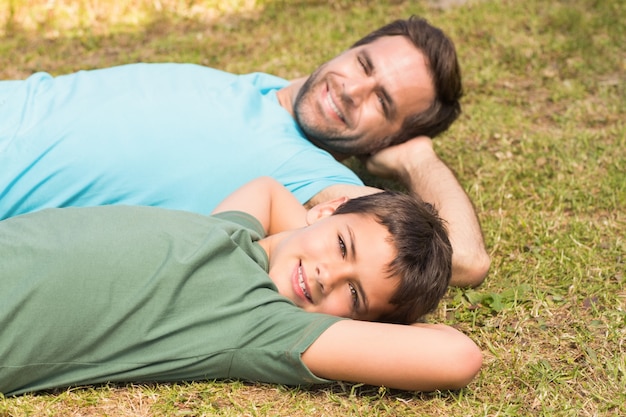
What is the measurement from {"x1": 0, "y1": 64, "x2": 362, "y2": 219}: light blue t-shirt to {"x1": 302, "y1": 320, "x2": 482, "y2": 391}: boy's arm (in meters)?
1.40

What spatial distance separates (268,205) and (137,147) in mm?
828

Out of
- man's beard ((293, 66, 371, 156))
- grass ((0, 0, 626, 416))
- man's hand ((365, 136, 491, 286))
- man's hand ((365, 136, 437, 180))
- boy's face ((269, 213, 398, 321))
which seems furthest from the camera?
man's hand ((365, 136, 437, 180))

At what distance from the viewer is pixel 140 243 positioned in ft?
10.2

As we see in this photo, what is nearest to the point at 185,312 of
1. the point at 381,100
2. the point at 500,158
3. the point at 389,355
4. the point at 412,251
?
Result: the point at 389,355

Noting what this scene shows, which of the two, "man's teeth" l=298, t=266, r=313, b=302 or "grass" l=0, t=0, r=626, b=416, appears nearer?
"grass" l=0, t=0, r=626, b=416

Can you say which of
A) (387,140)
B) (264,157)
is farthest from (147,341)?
(387,140)

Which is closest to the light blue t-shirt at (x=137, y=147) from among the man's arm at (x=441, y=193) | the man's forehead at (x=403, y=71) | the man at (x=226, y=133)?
the man at (x=226, y=133)

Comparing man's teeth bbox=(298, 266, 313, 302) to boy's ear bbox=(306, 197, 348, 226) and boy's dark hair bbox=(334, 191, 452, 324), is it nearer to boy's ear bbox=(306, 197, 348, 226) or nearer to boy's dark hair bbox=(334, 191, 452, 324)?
boy's dark hair bbox=(334, 191, 452, 324)

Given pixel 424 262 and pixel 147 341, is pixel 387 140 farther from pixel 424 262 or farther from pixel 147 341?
pixel 147 341

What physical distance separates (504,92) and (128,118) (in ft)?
11.8

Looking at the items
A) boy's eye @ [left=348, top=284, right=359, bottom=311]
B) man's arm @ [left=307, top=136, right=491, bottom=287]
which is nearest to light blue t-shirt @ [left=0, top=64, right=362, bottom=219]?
man's arm @ [left=307, top=136, right=491, bottom=287]

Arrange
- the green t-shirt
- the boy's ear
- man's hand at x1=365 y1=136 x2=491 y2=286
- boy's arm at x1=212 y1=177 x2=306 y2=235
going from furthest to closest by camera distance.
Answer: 1. man's hand at x1=365 y1=136 x2=491 y2=286
2. boy's arm at x1=212 y1=177 x2=306 y2=235
3. the boy's ear
4. the green t-shirt

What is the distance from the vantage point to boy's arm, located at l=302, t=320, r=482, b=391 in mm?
2979

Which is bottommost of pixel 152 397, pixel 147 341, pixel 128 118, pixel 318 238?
pixel 152 397
